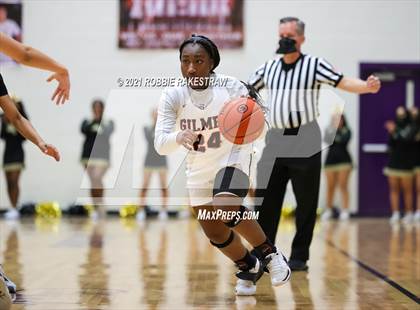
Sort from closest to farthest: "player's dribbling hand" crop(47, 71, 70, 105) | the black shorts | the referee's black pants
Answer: "player's dribbling hand" crop(47, 71, 70, 105) → the black shorts → the referee's black pants

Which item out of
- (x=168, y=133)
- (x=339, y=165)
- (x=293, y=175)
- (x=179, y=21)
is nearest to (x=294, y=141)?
(x=293, y=175)

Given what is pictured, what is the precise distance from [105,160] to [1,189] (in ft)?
7.17

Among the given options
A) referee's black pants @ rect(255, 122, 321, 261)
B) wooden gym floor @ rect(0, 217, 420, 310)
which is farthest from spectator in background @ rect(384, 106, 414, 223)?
referee's black pants @ rect(255, 122, 321, 261)

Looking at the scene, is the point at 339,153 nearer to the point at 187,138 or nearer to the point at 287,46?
the point at 287,46

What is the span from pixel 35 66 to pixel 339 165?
35.7 feet

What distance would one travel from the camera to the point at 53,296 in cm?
487

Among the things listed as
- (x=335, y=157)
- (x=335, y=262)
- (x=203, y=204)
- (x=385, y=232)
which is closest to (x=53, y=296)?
(x=203, y=204)

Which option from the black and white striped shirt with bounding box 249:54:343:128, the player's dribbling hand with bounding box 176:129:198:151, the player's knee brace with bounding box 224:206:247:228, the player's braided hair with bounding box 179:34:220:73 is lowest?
the player's knee brace with bounding box 224:206:247:228

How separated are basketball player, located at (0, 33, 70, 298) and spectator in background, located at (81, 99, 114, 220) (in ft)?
28.9

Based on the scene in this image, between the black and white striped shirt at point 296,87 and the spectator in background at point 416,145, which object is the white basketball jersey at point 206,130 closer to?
the black and white striped shirt at point 296,87

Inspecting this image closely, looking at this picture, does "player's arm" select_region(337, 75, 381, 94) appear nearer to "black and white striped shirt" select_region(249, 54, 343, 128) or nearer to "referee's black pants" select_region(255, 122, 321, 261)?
"black and white striped shirt" select_region(249, 54, 343, 128)

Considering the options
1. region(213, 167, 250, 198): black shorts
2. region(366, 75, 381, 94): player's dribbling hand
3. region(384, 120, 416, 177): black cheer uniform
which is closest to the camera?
region(213, 167, 250, 198): black shorts

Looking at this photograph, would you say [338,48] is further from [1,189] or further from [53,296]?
[53,296]

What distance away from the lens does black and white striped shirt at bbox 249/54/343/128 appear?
635 centimetres
